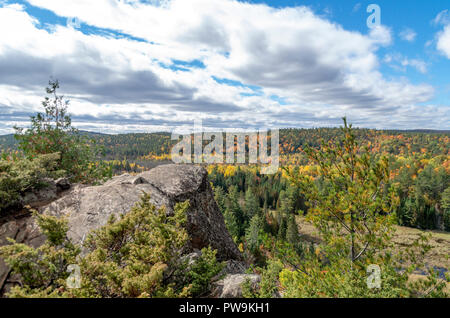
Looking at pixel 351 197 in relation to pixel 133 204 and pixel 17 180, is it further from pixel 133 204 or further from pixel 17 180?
pixel 17 180

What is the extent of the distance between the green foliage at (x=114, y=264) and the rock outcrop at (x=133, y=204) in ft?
4.59

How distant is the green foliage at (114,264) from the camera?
12.4ft

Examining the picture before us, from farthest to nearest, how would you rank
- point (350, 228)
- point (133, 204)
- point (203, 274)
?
point (133, 204), point (350, 228), point (203, 274)

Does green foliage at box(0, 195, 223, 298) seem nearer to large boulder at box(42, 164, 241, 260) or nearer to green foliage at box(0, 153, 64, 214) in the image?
large boulder at box(42, 164, 241, 260)

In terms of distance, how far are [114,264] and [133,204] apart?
11.1 ft

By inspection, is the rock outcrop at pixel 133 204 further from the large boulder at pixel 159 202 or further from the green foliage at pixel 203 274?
A: the green foliage at pixel 203 274

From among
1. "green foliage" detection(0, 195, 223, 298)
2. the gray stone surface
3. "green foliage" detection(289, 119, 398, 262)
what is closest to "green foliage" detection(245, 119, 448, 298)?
"green foliage" detection(289, 119, 398, 262)

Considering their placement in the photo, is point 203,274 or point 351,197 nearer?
point 203,274

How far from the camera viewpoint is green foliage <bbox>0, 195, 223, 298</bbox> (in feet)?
12.4

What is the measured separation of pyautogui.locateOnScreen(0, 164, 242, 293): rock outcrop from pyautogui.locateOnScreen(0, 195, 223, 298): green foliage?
1.40m

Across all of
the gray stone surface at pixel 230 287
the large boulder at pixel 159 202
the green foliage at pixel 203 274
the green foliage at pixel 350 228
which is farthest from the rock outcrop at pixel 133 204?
the green foliage at pixel 350 228

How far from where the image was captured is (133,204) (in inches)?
289

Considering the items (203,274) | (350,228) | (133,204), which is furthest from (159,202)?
(350,228)
